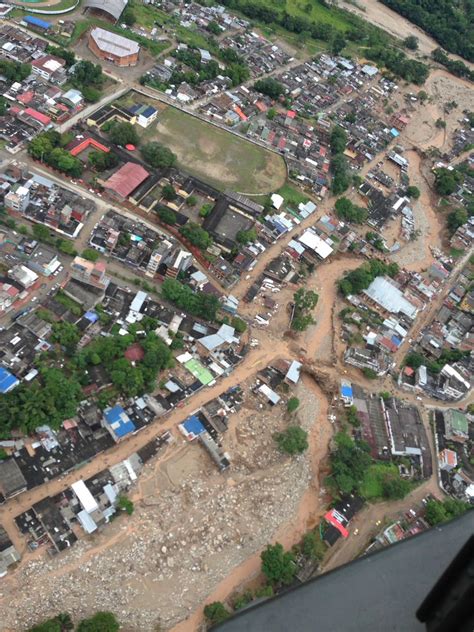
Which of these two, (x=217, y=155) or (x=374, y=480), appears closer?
(x=374, y=480)

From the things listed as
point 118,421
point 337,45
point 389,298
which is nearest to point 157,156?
point 389,298

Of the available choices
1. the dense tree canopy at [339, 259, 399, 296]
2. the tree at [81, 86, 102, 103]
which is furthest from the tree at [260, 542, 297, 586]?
the tree at [81, 86, 102, 103]

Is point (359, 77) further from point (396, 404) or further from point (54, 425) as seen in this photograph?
point (54, 425)

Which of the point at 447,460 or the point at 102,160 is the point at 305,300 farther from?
the point at 102,160

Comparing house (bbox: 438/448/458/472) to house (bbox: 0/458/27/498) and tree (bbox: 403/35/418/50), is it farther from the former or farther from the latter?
tree (bbox: 403/35/418/50)

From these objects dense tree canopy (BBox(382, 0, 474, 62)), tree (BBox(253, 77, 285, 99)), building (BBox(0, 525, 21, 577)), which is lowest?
building (BBox(0, 525, 21, 577))

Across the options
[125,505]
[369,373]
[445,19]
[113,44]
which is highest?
[445,19]

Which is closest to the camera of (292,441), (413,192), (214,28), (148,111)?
(292,441)
